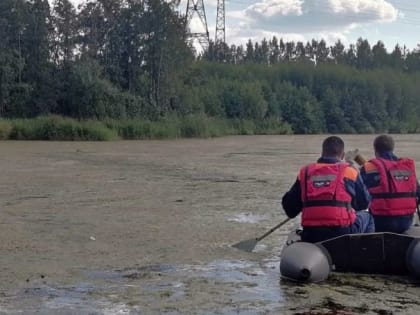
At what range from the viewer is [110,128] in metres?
41.2

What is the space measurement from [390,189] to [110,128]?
3436 centimetres

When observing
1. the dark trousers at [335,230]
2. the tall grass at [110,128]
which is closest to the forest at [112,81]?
the tall grass at [110,128]

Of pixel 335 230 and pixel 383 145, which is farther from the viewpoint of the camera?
pixel 383 145

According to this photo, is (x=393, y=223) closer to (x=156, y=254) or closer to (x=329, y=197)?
(x=329, y=197)

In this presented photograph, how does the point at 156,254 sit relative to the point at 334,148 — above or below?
below

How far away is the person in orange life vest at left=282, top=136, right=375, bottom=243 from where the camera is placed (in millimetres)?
7094

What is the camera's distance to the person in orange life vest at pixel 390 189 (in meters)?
7.68

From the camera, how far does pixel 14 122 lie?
39562mm

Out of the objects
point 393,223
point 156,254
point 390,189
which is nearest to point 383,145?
point 390,189

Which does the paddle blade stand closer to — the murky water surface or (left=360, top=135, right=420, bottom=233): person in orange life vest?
the murky water surface

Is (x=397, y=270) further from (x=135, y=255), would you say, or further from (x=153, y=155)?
(x=153, y=155)

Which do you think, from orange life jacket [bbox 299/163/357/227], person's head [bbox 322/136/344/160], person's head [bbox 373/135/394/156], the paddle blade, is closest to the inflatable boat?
orange life jacket [bbox 299/163/357/227]

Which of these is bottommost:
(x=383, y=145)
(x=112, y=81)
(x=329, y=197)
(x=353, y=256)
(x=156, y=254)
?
(x=156, y=254)

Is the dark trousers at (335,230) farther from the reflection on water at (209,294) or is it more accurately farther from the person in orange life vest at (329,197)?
the reflection on water at (209,294)
